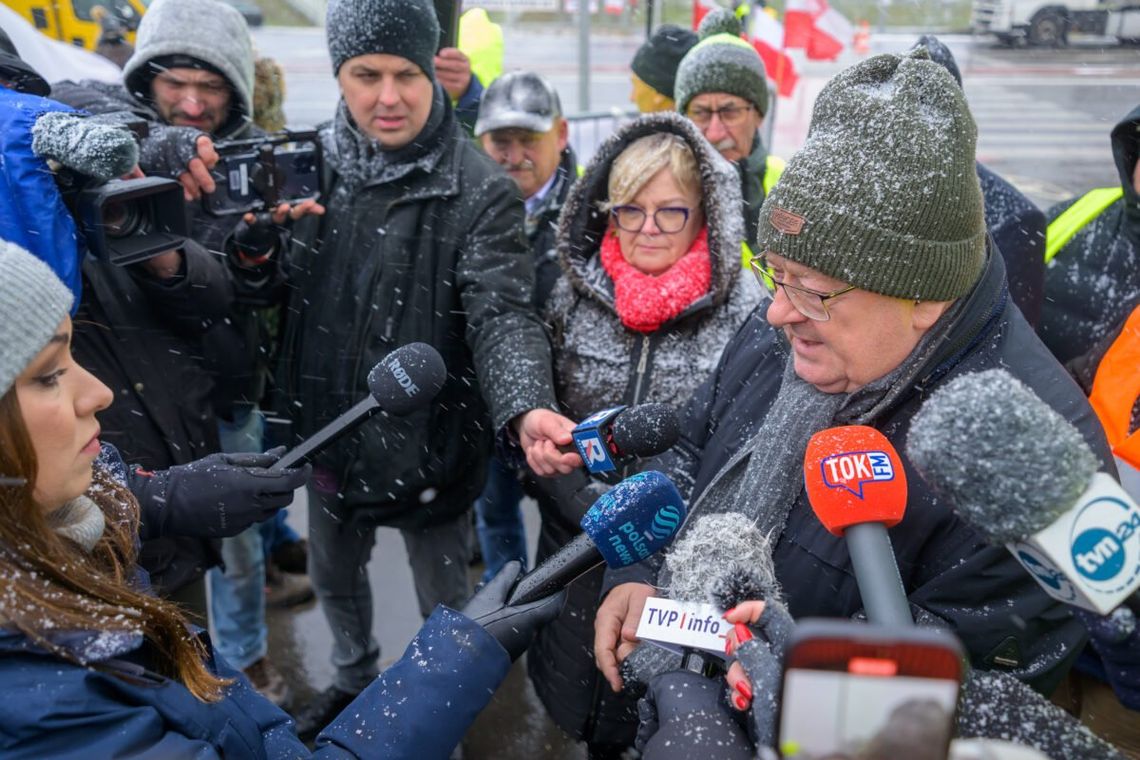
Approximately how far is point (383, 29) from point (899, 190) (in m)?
1.81

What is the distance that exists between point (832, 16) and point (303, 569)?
6233 millimetres

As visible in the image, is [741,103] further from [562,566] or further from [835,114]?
[562,566]

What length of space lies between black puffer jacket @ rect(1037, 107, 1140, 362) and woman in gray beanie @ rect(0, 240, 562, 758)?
1849 mm

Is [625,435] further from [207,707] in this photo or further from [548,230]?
[548,230]

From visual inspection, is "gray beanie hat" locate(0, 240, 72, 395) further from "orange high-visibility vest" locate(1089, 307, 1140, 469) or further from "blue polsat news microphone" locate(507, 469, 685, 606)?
"orange high-visibility vest" locate(1089, 307, 1140, 469)

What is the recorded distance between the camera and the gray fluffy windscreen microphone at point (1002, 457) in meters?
1.00

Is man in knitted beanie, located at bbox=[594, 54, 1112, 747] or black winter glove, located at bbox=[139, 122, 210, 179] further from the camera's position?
black winter glove, located at bbox=[139, 122, 210, 179]

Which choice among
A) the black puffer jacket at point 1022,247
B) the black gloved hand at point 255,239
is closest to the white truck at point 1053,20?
the black puffer jacket at point 1022,247

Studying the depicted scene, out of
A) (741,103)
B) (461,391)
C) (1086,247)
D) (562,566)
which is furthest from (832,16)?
(562,566)

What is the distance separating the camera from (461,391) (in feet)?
10.0

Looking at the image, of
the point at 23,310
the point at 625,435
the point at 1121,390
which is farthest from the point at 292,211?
the point at 1121,390

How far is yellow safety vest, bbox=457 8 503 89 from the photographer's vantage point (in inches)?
197

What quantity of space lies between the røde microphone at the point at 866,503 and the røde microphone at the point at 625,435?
610 millimetres

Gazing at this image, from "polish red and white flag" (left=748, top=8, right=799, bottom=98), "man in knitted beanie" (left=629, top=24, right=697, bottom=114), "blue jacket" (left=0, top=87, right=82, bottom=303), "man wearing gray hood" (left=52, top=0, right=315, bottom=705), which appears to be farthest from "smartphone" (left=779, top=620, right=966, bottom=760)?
"polish red and white flag" (left=748, top=8, right=799, bottom=98)
